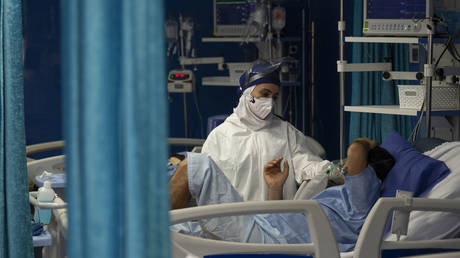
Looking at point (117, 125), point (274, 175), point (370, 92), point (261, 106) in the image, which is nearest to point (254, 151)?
point (261, 106)

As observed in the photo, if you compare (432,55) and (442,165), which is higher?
(432,55)

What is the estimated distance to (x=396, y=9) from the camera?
4.36m

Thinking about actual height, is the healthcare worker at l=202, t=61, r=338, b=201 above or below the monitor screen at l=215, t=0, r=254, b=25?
below

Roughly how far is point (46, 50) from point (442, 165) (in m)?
4.72

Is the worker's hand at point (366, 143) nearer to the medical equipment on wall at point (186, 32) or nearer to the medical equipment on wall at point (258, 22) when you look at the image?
the medical equipment on wall at point (258, 22)

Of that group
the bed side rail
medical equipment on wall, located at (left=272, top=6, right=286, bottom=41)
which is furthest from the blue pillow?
medical equipment on wall, located at (left=272, top=6, right=286, bottom=41)

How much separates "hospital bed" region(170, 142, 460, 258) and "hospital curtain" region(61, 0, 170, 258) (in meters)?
1.42

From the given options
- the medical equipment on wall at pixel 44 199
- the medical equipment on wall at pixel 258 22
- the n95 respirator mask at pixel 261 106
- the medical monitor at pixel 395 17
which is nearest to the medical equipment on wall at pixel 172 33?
the medical equipment on wall at pixel 258 22

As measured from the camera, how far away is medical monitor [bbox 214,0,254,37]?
6195mm

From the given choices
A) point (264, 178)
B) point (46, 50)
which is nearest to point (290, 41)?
point (46, 50)

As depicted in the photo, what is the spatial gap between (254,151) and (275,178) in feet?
1.26

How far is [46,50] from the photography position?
6.63m

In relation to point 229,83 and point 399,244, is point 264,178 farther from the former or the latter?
point 229,83

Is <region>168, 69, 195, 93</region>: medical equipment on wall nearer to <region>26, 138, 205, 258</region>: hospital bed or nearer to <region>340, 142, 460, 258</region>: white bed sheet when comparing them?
<region>26, 138, 205, 258</region>: hospital bed
